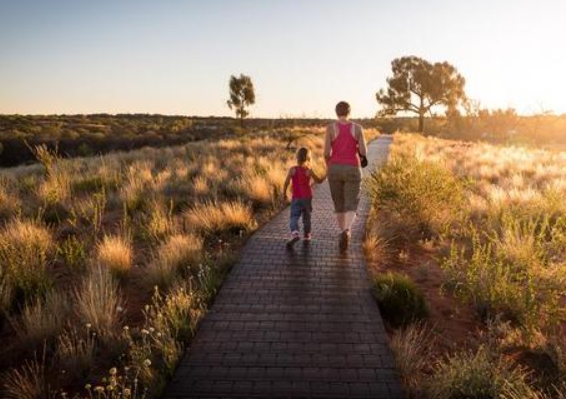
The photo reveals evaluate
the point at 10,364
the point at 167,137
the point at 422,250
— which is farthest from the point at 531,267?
the point at 167,137

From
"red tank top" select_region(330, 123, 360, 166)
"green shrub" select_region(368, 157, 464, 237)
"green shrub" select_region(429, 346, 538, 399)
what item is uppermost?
"red tank top" select_region(330, 123, 360, 166)

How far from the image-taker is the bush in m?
5.04

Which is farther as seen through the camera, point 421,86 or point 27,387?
point 421,86

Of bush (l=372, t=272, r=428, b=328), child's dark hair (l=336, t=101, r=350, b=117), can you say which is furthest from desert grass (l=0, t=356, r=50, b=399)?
child's dark hair (l=336, t=101, r=350, b=117)

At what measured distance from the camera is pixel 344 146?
6863 mm

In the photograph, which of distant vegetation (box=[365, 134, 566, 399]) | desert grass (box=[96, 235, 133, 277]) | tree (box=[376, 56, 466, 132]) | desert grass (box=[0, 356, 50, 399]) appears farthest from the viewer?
tree (box=[376, 56, 466, 132])

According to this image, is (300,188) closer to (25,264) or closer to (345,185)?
(345,185)

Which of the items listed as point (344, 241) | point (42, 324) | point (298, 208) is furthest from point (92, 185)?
point (42, 324)

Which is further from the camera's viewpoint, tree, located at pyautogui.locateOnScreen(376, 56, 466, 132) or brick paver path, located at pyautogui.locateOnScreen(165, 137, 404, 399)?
tree, located at pyautogui.locateOnScreen(376, 56, 466, 132)

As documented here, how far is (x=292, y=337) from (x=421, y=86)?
55.7 m

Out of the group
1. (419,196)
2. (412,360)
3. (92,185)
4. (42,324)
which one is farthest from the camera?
(92,185)

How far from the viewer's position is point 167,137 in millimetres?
43562

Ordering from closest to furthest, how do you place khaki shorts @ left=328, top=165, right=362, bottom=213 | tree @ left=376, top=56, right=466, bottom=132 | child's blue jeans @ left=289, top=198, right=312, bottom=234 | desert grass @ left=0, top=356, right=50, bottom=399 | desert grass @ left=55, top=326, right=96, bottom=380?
desert grass @ left=0, top=356, right=50, bottom=399, desert grass @ left=55, top=326, right=96, bottom=380, khaki shorts @ left=328, top=165, right=362, bottom=213, child's blue jeans @ left=289, top=198, right=312, bottom=234, tree @ left=376, top=56, right=466, bottom=132

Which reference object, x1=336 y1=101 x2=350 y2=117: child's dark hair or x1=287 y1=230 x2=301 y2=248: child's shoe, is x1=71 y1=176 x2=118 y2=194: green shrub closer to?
x1=287 y1=230 x2=301 y2=248: child's shoe
